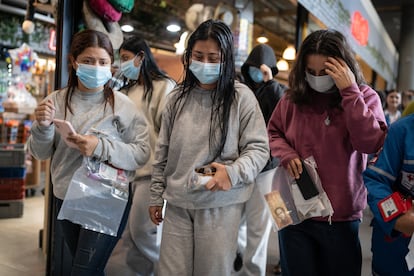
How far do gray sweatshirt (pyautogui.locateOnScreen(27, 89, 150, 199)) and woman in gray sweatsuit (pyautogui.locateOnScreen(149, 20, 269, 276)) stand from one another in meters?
0.26

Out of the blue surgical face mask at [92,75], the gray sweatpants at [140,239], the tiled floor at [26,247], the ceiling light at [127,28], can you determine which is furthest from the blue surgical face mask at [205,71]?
the ceiling light at [127,28]

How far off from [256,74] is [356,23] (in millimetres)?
5054

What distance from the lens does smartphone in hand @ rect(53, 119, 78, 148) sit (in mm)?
1743

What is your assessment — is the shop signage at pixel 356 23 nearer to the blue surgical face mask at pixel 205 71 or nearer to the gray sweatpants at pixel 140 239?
the gray sweatpants at pixel 140 239

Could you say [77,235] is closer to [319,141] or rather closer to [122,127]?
[122,127]

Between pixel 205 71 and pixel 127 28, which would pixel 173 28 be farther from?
pixel 205 71

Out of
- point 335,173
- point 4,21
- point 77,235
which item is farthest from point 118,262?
point 4,21

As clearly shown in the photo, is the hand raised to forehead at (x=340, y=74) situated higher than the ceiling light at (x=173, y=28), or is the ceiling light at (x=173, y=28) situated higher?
the ceiling light at (x=173, y=28)

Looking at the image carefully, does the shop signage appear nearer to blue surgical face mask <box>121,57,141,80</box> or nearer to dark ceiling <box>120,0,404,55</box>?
dark ceiling <box>120,0,404,55</box>

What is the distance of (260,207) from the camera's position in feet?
9.24

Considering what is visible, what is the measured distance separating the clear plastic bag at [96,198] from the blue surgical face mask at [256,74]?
152 cm

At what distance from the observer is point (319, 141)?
5.54 feet

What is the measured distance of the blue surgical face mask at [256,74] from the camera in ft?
10.1

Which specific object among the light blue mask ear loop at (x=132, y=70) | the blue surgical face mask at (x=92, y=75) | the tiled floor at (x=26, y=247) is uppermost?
the light blue mask ear loop at (x=132, y=70)
